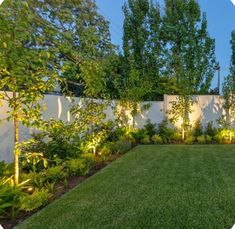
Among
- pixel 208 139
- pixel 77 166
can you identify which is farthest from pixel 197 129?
pixel 77 166

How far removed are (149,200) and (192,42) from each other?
38.9 ft

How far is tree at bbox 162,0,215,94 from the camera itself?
14383 mm

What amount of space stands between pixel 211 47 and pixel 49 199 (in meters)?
12.6

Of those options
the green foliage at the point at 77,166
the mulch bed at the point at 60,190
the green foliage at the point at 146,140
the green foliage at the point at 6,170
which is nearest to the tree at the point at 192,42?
the green foliage at the point at 146,140

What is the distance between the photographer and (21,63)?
11.5 ft

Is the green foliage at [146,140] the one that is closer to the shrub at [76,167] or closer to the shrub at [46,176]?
the shrub at [76,167]

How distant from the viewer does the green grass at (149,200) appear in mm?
3213

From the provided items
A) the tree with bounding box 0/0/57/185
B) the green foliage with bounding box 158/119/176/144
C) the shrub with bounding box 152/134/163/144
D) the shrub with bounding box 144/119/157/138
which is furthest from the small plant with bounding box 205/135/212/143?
the tree with bounding box 0/0/57/185

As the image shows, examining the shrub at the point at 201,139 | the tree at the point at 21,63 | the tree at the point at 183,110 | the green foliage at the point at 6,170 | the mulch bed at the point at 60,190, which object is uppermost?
the tree at the point at 21,63

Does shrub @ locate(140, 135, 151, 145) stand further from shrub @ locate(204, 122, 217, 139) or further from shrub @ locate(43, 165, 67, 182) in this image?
shrub @ locate(43, 165, 67, 182)

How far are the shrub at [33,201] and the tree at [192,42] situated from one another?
11.4 meters

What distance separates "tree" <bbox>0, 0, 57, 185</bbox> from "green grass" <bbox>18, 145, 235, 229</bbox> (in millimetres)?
999

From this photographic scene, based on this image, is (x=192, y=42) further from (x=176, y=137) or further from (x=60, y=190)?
(x=60, y=190)

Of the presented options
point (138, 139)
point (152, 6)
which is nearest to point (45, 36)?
point (138, 139)
